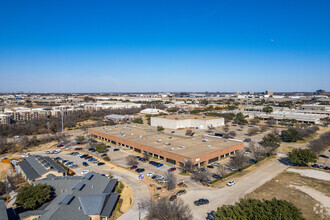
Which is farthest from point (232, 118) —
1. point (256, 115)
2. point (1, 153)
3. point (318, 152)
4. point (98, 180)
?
point (1, 153)

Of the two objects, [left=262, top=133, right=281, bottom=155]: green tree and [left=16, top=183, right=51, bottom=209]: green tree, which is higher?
[left=262, top=133, right=281, bottom=155]: green tree

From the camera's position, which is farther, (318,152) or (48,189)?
(318,152)

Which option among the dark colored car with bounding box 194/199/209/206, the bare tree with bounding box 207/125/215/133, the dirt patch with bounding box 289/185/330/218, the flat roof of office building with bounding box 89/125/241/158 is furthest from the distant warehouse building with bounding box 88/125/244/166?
the bare tree with bounding box 207/125/215/133

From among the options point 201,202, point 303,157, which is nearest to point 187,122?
point 303,157

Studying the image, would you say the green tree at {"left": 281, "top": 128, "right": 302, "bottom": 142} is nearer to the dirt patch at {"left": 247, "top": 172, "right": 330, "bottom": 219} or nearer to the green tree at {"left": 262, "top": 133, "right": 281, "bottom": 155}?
the green tree at {"left": 262, "top": 133, "right": 281, "bottom": 155}

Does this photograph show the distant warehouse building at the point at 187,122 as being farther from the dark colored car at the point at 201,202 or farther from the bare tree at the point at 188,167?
the dark colored car at the point at 201,202

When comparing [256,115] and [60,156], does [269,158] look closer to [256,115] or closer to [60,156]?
[60,156]
